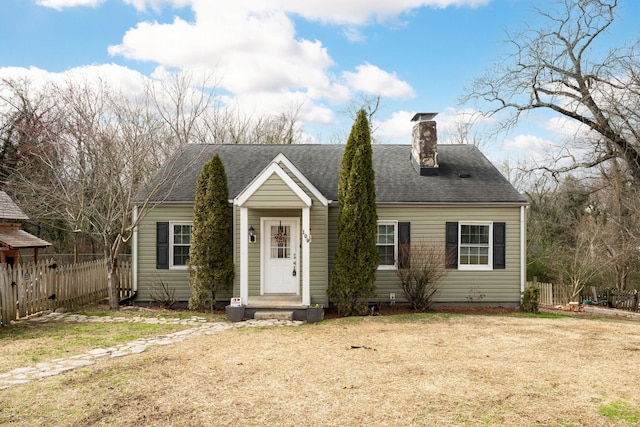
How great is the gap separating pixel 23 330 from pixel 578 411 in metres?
9.87

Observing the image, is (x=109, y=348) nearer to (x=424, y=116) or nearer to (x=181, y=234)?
(x=181, y=234)

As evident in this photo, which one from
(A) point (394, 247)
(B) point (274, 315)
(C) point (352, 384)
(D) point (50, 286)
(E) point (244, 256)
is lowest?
(B) point (274, 315)

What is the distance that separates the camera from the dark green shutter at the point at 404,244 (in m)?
12.5

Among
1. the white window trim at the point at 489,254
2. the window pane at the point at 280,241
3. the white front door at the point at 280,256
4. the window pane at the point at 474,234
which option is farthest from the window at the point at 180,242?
the window pane at the point at 474,234

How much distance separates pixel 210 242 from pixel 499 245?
26.0 feet

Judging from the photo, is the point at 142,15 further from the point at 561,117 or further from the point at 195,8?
the point at 561,117

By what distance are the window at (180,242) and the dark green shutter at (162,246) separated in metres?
0.18

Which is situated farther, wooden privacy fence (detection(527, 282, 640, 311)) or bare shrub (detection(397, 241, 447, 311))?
wooden privacy fence (detection(527, 282, 640, 311))

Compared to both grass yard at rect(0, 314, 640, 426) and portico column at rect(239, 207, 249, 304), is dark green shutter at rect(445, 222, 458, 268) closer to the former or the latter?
grass yard at rect(0, 314, 640, 426)

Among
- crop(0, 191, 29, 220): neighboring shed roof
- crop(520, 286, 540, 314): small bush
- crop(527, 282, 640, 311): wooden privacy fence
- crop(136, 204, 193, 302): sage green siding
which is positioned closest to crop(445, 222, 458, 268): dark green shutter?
crop(520, 286, 540, 314): small bush

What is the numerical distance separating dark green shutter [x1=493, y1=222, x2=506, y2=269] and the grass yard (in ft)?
12.4

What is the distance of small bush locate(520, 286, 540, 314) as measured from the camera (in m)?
12.5

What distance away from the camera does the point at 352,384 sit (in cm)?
597

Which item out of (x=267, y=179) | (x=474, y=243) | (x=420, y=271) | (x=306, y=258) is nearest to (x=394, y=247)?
(x=420, y=271)
